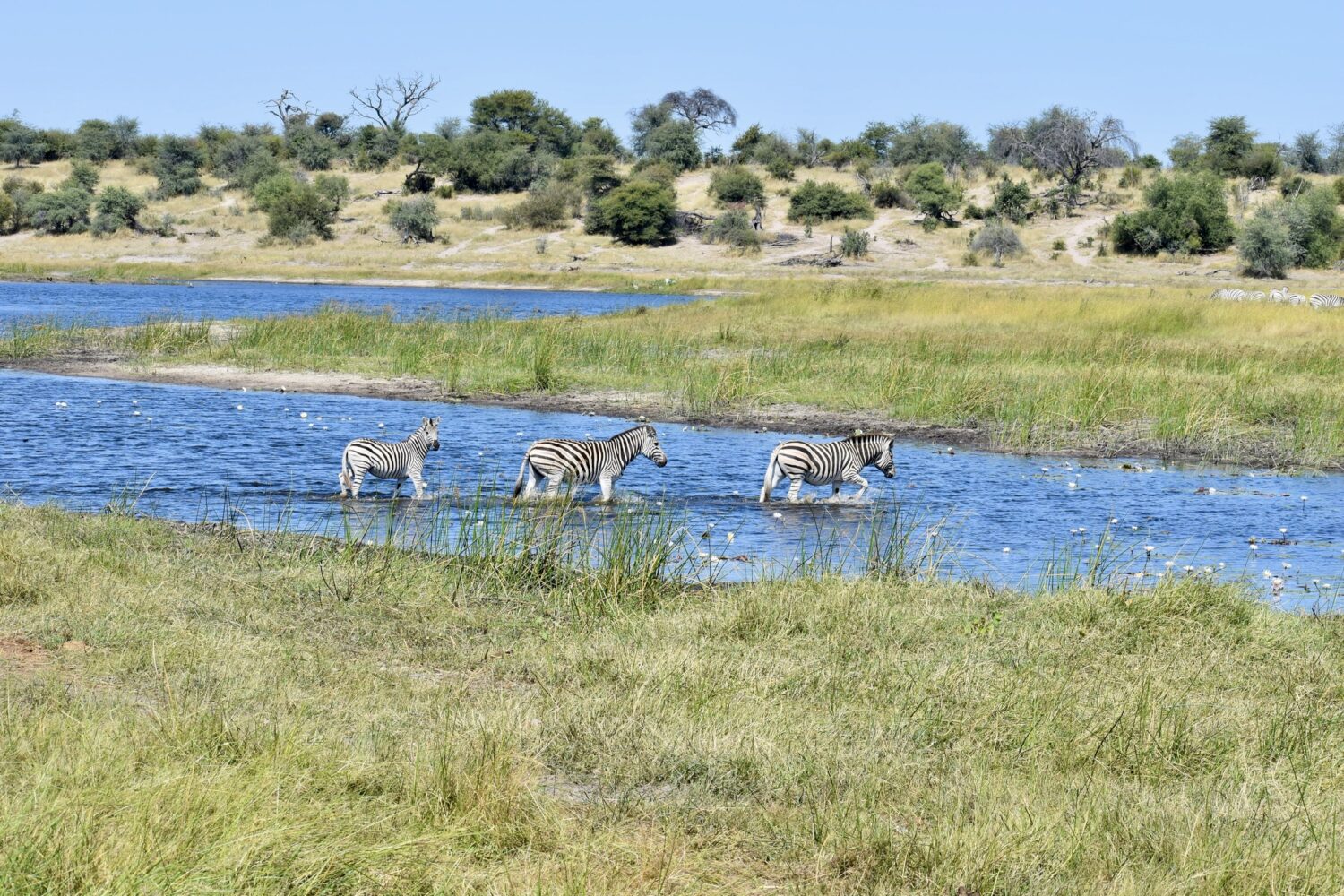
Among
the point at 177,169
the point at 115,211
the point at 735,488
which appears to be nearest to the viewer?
the point at 735,488

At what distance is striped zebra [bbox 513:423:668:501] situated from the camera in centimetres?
1317

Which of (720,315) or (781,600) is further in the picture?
(720,315)

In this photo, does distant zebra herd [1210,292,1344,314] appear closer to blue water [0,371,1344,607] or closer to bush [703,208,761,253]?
blue water [0,371,1344,607]

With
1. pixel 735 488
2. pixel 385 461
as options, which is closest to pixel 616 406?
pixel 735 488

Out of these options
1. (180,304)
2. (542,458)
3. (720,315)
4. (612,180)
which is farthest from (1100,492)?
(612,180)

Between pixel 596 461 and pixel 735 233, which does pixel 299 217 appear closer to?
pixel 735 233

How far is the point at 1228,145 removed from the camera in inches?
2955

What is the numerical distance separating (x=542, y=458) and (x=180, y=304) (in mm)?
32856

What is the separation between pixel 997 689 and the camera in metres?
6.67

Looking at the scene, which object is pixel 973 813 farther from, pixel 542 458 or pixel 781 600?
pixel 542 458

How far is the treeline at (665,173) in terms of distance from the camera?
188ft

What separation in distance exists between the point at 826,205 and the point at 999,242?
11.4 meters

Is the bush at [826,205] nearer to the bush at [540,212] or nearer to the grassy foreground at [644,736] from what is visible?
the bush at [540,212]

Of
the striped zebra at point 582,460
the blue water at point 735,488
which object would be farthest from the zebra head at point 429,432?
the striped zebra at point 582,460
